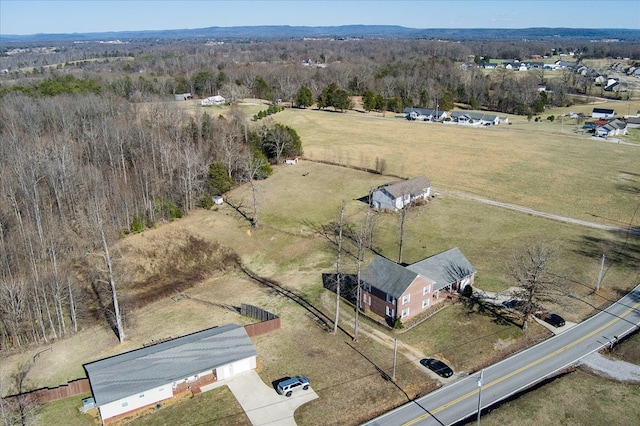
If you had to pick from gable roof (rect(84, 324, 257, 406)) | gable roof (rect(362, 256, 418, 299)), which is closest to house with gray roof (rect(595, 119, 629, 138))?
gable roof (rect(362, 256, 418, 299))

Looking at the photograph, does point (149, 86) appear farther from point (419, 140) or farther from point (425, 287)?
point (425, 287)

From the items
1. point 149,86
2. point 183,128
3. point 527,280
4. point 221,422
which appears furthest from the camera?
point 149,86

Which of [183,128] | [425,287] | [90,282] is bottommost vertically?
[90,282]

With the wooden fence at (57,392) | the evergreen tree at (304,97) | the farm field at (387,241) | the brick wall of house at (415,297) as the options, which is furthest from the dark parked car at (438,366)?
the evergreen tree at (304,97)

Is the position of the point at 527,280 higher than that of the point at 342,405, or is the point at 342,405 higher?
the point at 527,280

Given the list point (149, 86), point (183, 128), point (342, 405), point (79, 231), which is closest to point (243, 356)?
point (342, 405)
